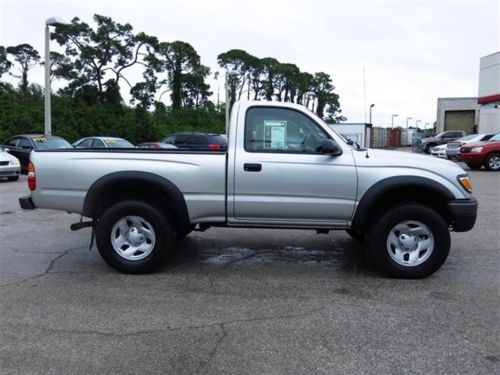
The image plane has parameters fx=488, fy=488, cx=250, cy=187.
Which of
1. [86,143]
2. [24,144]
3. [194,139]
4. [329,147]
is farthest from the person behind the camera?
[194,139]

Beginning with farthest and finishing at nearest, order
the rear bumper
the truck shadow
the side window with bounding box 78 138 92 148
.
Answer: the side window with bounding box 78 138 92 148 < the truck shadow < the rear bumper

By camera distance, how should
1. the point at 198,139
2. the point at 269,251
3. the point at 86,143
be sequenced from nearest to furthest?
the point at 269,251, the point at 86,143, the point at 198,139

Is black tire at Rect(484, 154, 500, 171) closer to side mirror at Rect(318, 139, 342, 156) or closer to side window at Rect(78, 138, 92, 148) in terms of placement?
side window at Rect(78, 138, 92, 148)

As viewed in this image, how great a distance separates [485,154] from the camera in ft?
62.0

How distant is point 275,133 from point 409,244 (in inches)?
73.6

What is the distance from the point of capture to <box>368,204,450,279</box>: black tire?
5.12 metres

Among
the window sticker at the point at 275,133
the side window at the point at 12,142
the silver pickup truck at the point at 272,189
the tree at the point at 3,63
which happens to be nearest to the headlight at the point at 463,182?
the silver pickup truck at the point at 272,189

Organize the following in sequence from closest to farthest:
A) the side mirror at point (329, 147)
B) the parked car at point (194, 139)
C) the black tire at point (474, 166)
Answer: the side mirror at point (329, 147), the black tire at point (474, 166), the parked car at point (194, 139)

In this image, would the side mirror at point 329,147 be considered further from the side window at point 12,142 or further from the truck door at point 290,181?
the side window at point 12,142

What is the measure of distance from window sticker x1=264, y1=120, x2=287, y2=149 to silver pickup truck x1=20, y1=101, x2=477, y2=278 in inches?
0.4

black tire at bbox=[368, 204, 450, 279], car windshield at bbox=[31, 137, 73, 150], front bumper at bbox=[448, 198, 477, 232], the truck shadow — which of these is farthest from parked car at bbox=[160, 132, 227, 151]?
front bumper at bbox=[448, 198, 477, 232]

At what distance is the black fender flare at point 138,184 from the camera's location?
516 cm

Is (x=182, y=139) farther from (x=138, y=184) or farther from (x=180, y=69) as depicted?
(x=180, y=69)

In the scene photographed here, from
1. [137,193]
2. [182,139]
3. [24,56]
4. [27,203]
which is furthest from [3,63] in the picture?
[137,193]
